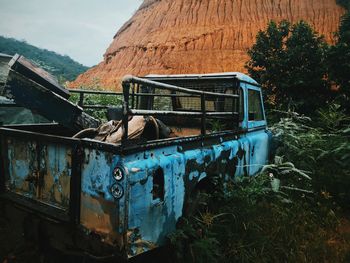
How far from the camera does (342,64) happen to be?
955cm

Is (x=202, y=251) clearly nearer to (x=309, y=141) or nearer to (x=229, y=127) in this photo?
(x=229, y=127)

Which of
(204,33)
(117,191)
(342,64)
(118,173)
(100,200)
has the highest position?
(204,33)

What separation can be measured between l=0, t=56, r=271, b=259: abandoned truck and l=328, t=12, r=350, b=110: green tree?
7613 millimetres

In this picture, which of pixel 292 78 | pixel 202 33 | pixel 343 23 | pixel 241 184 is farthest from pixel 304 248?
pixel 202 33

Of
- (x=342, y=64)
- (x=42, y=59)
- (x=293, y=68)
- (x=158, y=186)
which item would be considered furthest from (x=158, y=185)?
(x=42, y=59)

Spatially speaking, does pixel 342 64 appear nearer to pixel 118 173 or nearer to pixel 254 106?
pixel 254 106

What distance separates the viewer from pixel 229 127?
13.7 ft

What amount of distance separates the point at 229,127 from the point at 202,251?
1.89m

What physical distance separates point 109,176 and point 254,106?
308cm

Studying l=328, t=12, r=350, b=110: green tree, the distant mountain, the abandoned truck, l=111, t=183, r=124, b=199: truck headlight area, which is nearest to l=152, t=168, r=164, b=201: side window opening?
the abandoned truck

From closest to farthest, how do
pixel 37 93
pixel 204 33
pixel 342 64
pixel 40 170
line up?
pixel 40 170 → pixel 37 93 → pixel 342 64 → pixel 204 33

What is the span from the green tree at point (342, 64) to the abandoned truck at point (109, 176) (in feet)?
25.0

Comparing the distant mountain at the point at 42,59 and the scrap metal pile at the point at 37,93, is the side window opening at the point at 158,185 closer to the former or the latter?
the scrap metal pile at the point at 37,93

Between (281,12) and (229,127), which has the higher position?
(281,12)
